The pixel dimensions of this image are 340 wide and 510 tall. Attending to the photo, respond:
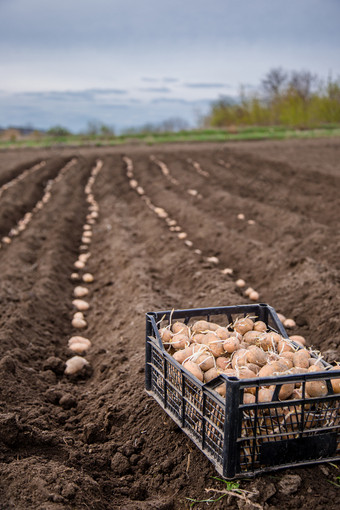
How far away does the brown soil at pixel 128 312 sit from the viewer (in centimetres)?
273

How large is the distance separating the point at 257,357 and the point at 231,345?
194mm

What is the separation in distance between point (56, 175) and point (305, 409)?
1621 cm

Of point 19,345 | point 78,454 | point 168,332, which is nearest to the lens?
point 78,454

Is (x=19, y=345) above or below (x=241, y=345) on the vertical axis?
below

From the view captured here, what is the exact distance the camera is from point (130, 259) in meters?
7.52

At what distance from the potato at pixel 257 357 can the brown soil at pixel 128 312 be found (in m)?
0.65

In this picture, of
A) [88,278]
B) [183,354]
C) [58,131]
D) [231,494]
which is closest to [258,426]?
[231,494]

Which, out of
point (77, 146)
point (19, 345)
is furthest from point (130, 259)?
point (77, 146)

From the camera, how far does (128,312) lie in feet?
18.5

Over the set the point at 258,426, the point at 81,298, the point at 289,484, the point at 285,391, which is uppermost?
the point at 285,391

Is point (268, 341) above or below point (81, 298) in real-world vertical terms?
above

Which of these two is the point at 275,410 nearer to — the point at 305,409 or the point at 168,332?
the point at 305,409

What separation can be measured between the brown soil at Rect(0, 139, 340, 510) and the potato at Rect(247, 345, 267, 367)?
2.13 feet

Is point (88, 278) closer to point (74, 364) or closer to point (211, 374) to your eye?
point (74, 364)
